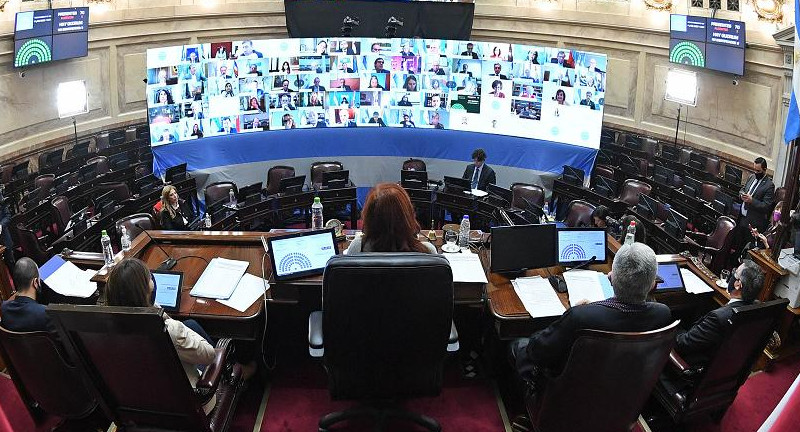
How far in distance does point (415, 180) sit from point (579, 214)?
2199mm

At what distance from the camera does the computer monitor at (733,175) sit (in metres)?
9.79

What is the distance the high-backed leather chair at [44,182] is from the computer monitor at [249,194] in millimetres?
2449

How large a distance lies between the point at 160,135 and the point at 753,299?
821 centimetres

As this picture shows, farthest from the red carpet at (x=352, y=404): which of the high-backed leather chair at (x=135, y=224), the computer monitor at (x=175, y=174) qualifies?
the computer monitor at (x=175, y=174)

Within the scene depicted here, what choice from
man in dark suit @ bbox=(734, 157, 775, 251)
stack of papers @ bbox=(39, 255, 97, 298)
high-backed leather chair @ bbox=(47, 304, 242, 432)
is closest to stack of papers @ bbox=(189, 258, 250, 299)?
high-backed leather chair @ bbox=(47, 304, 242, 432)

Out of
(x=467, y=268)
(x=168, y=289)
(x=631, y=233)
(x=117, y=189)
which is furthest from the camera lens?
(x=117, y=189)

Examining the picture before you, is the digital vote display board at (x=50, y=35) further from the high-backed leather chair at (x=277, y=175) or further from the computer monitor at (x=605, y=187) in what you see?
the computer monitor at (x=605, y=187)

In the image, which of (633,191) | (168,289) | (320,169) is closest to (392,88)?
(320,169)

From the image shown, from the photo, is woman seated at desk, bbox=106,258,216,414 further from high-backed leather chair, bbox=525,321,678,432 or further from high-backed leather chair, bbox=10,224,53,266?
high-backed leather chair, bbox=10,224,53,266

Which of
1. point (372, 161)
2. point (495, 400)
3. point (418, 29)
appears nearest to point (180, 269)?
Answer: point (495, 400)

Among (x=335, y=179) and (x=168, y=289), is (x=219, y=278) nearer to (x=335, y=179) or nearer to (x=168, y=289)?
(x=168, y=289)

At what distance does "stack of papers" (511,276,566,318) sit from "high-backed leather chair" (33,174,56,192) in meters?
6.47

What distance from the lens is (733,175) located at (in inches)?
394

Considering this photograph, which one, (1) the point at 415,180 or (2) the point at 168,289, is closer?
(2) the point at 168,289
